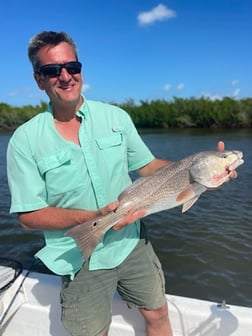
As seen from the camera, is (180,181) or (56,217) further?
(180,181)

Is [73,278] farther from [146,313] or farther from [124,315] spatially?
[124,315]

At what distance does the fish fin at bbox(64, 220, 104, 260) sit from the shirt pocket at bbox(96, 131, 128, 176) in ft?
1.50

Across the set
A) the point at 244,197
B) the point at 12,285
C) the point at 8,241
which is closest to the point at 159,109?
the point at 244,197

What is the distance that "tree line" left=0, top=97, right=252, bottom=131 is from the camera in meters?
45.7

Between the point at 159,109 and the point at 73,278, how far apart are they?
55.1 metres

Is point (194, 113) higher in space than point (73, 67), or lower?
lower

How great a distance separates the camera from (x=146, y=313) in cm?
307

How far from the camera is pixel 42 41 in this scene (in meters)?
2.58

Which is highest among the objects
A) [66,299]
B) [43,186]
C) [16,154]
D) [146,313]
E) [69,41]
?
[69,41]

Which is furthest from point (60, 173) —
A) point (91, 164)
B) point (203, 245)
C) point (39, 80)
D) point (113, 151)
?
point (203, 245)

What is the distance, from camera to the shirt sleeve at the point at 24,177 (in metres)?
2.56

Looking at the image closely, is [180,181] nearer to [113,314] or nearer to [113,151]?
[113,151]

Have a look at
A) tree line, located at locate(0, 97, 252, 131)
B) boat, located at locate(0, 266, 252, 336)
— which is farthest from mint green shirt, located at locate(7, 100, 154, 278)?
tree line, located at locate(0, 97, 252, 131)

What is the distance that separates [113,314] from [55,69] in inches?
91.3
